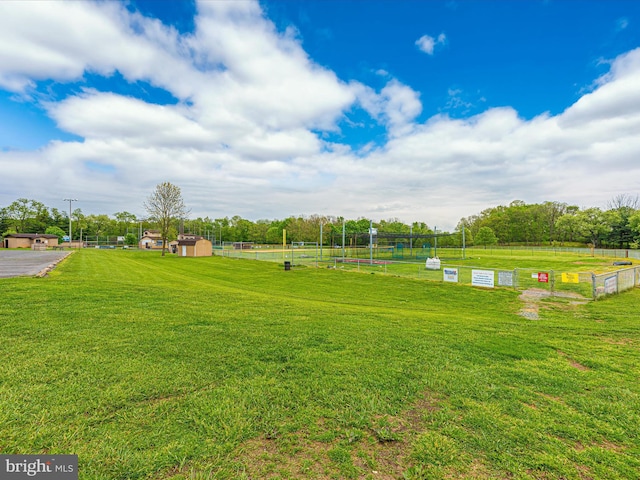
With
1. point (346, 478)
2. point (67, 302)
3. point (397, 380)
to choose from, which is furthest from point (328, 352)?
point (67, 302)

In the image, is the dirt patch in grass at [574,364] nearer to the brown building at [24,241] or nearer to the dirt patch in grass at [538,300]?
the dirt patch in grass at [538,300]

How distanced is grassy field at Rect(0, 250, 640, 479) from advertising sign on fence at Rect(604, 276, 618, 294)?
9.11 m

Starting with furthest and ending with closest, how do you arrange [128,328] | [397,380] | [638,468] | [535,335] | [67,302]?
[67,302] < [535,335] < [128,328] < [397,380] < [638,468]

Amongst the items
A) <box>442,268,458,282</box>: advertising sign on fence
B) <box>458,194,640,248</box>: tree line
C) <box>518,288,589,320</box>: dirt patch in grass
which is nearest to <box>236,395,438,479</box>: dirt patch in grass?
<box>518,288,589,320</box>: dirt patch in grass

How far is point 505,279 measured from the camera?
16875 mm

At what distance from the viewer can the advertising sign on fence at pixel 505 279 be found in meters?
16.7

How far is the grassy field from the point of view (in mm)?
2805

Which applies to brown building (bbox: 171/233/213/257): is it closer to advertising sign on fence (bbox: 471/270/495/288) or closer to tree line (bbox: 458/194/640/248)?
advertising sign on fence (bbox: 471/270/495/288)

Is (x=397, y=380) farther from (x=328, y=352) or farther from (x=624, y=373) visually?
(x=624, y=373)

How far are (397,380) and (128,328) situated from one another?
5573mm

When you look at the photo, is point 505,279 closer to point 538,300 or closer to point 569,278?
point 538,300

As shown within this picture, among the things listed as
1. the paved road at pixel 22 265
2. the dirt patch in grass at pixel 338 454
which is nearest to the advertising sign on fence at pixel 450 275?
the dirt patch in grass at pixel 338 454

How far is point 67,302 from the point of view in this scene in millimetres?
8234

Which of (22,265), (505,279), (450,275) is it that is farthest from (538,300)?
(22,265)
